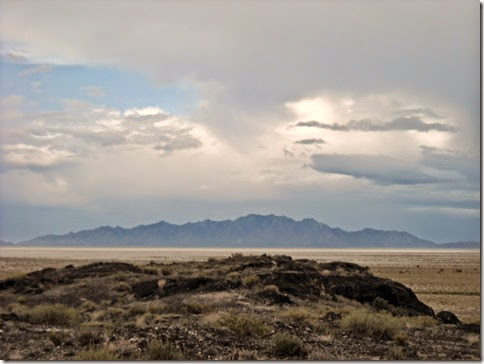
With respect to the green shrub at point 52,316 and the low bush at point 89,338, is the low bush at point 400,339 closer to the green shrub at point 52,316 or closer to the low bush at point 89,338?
the low bush at point 89,338

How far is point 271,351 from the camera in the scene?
18766 mm

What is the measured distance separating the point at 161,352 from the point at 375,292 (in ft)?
70.5

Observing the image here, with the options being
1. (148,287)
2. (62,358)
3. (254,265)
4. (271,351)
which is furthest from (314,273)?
(62,358)

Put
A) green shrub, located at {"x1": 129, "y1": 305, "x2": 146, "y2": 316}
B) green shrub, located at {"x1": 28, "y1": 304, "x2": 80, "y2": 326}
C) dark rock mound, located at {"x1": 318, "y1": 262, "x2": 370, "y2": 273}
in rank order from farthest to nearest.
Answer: dark rock mound, located at {"x1": 318, "y1": 262, "x2": 370, "y2": 273} < green shrub, located at {"x1": 129, "y1": 305, "x2": 146, "y2": 316} < green shrub, located at {"x1": 28, "y1": 304, "x2": 80, "y2": 326}

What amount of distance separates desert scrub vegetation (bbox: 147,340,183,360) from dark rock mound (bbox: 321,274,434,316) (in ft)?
64.5

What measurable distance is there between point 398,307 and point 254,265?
12270 mm

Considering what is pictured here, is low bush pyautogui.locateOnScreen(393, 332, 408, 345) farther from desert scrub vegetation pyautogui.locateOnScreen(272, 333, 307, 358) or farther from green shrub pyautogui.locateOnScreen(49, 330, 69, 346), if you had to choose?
green shrub pyautogui.locateOnScreen(49, 330, 69, 346)

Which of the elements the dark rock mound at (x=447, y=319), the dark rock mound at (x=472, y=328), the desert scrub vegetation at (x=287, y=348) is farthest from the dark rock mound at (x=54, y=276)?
the dark rock mound at (x=472, y=328)

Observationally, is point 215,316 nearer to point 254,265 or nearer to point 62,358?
point 62,358

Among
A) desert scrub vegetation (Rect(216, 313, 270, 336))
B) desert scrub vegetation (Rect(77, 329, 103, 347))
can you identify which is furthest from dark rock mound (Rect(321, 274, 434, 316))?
desert scrub vegetation (Rect(77, 329, 103, 347))

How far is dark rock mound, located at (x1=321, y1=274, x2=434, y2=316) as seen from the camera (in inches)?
1403

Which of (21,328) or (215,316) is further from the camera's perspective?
(215,316)

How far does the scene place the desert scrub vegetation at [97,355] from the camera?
1673cm

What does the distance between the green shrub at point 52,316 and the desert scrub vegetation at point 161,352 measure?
11653 millimetres
